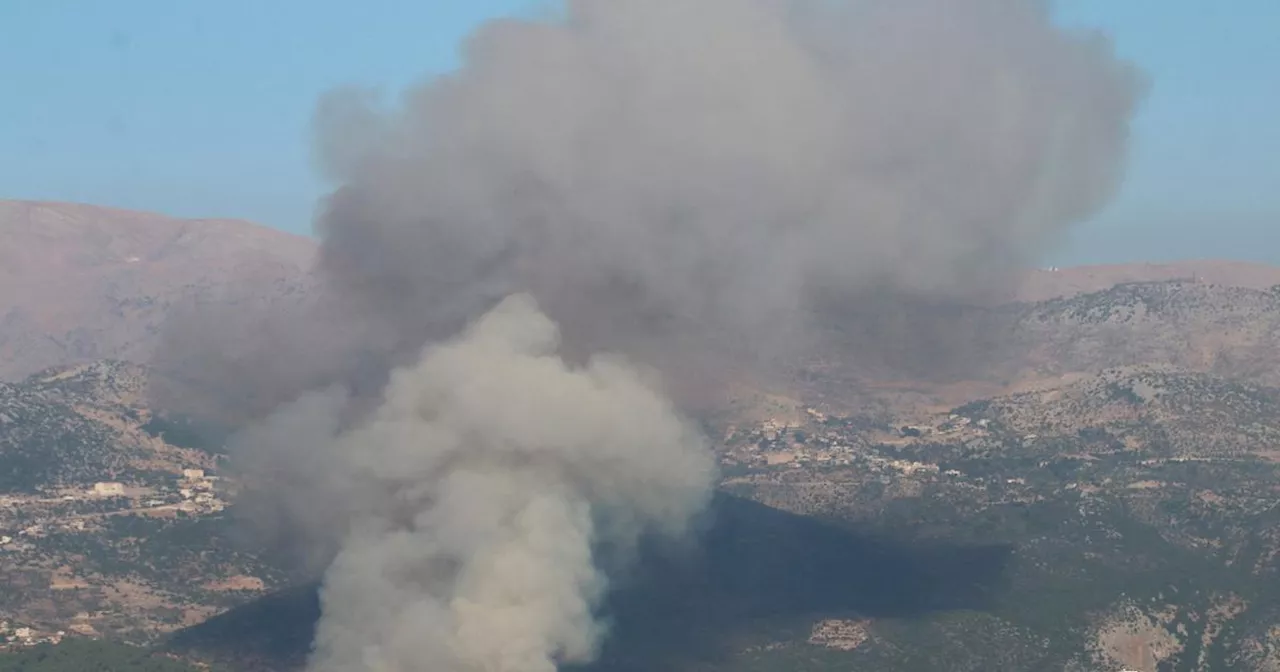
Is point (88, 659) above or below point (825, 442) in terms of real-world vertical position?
below

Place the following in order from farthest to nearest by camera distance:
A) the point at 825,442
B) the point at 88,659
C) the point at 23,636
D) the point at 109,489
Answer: the point at 825,442
the point at 109,489
the point at 23,636
the point at 88,659

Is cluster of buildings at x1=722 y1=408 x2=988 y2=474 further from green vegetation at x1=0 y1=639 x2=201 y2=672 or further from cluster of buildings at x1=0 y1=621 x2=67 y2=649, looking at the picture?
green vegetation at x1=0 y1=639 x2=201 y2=672

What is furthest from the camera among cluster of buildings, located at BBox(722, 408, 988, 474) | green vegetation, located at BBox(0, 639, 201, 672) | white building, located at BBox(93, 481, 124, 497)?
cluster of buildings, located at BBox(722, 408, 988, 474)

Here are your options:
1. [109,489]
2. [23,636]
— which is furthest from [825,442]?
[23,636]

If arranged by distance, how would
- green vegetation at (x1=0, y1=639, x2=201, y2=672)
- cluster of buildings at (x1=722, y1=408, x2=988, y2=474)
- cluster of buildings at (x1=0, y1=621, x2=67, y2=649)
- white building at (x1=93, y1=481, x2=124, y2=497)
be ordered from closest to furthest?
green vegetation at (x1=0, y1=639, x2=201, y2=672)
cluster of buildings at (x1=0, y1=621, x2=67, y2=649)
white building at (x1=93, y1=481, x2=124, y2=497)
cluster of buildings at (x1=722, y1=408, x2=988, y2=474)

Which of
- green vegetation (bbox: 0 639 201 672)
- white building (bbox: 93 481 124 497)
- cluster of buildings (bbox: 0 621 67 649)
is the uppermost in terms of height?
white building (bbox: 93 481 124 497)

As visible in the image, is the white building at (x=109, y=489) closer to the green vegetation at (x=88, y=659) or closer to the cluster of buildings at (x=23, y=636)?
the cluster of buildings at (x=23, y=636)

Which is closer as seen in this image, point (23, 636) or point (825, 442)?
point (23, 636)

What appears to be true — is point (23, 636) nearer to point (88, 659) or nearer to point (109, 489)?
point (88, 659)

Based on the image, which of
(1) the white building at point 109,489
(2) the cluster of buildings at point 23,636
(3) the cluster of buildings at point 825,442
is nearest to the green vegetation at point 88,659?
(2) the cluster of buildings at point 23,636

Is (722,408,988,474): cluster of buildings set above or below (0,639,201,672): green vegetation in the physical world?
above

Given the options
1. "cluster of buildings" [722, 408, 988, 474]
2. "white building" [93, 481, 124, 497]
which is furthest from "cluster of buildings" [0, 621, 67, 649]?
"cluster of buildings" [722, 408, 988, 474]
